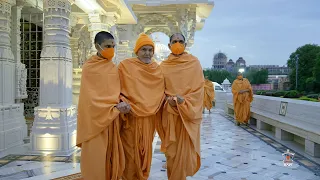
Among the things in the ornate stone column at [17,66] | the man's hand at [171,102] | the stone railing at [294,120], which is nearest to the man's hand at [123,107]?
the man's hand at [171,102]

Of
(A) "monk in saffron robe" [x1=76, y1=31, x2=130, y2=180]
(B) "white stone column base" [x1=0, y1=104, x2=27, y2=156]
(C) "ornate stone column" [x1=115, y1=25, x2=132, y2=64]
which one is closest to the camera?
(A) "monk in saffron robe" [x1=76, y1=31, x2=130, y2=180]

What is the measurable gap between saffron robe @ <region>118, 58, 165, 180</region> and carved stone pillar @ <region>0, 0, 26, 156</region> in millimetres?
3348

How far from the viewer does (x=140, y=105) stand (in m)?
2.81

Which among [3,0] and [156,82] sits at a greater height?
[3,0]

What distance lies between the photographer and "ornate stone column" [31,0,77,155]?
16.8 feet

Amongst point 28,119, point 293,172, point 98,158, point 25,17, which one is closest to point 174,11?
point 25,17

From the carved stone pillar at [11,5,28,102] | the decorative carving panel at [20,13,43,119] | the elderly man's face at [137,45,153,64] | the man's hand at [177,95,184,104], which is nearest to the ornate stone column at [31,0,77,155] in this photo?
the carved stone pillar at [11,5,28,102]

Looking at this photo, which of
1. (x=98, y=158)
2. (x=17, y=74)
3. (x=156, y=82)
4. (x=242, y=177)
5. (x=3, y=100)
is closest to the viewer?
(x=98, y=158)

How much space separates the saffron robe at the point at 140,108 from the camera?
9.32ft

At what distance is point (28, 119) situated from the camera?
9.25 metres

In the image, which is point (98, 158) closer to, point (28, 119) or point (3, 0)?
point (3, 0)

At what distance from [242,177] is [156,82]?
Answer: 2037 millimetres

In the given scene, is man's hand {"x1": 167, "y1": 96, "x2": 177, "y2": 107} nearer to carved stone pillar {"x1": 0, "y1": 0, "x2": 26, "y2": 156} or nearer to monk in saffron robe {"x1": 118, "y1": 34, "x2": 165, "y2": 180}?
monk in saffron robe {"x1": 118, "y1": 34, "x2": 165, "y2": 180}

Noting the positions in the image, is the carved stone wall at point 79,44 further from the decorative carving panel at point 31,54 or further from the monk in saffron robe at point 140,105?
the monk in saffron robe at point 140,105
